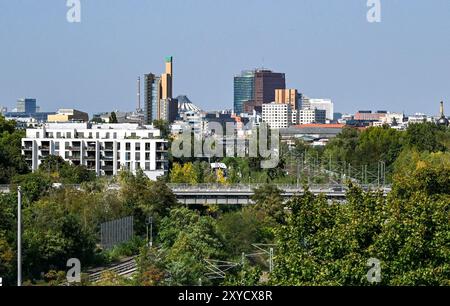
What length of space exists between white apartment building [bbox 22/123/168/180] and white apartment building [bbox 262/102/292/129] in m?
71.0

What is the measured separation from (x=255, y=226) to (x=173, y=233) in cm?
193

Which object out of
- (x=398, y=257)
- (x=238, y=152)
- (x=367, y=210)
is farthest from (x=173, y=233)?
(x=238, y=152)

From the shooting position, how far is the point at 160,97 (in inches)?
3917

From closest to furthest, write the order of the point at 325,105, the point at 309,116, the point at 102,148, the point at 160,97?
the point at 102,148
the point at 160,97
the point at 309,116
the point at 325,105

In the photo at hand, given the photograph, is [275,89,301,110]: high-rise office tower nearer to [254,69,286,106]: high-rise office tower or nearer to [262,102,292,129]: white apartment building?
[254,69,286,106]: high-rise office tower

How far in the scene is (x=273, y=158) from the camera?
127 ft

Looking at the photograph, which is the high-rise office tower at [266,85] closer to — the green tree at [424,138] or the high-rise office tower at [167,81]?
the high-rise office tower at [167,81]

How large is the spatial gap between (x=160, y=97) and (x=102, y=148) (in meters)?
62.1

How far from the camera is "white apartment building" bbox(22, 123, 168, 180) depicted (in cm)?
3622

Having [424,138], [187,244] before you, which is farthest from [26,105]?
[187,244]

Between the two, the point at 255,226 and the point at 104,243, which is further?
the point at 255,226

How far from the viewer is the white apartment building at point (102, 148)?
36.2 metres

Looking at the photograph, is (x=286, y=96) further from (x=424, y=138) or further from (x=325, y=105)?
(x=424, y=138)
